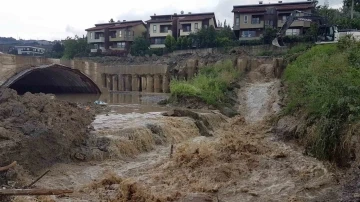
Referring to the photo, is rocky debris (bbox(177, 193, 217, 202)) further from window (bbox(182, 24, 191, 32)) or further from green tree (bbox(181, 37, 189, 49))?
window (bbox(182, 24, 191, 32))

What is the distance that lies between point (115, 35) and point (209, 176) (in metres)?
55.7

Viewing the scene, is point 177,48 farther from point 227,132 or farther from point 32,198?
point 32,198

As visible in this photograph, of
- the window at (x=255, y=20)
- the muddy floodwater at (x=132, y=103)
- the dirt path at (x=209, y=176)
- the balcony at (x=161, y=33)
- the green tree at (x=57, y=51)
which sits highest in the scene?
the window at (x=255, y=20)

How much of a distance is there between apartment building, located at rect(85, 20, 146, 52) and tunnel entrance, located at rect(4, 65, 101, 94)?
21619mm

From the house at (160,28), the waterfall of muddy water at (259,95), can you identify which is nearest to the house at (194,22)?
the house at (160,28)

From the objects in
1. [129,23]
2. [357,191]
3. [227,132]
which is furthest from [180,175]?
[129,23]

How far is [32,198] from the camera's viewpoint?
335 inches

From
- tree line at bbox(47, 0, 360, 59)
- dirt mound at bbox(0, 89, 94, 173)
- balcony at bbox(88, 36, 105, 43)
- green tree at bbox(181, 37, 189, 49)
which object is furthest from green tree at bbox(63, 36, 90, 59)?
dirt mound at bbox(0, 89, 94, 173)

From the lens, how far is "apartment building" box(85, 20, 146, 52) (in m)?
62.0

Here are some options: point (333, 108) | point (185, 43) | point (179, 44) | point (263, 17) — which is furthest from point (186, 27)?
point (333, 108)

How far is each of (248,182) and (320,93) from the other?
4.53 m

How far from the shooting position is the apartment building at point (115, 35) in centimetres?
6203

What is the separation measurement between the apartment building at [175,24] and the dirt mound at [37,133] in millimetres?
42273

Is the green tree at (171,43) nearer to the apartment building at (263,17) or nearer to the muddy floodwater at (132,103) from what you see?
the apartment building at (263,17)
